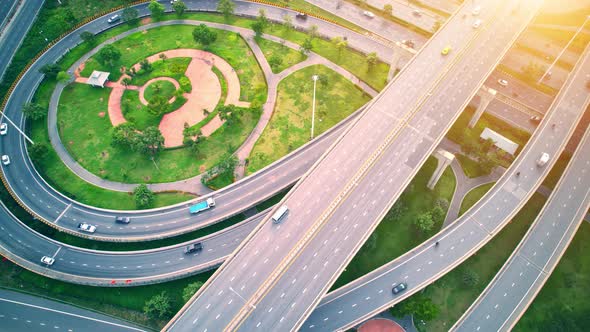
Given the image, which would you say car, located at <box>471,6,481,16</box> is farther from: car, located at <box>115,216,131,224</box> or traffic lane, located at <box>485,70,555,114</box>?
car, located at <box>115,216,131,224</box>

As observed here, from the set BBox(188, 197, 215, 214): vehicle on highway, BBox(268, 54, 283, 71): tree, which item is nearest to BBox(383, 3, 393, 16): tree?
BBox(268, 54, 283, 71): tree

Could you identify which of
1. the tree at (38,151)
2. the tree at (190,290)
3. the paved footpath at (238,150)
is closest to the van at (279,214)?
the tree at (190,290)

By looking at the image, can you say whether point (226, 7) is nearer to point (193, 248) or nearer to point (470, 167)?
point (193, 248)

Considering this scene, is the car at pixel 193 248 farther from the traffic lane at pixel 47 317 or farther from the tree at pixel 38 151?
the tree at pixel 38 151

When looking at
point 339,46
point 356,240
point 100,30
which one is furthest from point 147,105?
point 356,240

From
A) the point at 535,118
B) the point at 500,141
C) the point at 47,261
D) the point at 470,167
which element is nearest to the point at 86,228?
the point at 47,261

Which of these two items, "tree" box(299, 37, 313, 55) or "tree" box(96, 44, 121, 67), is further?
"tree" box(299, 37, 313, 55)

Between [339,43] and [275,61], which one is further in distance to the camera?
[339,43]
